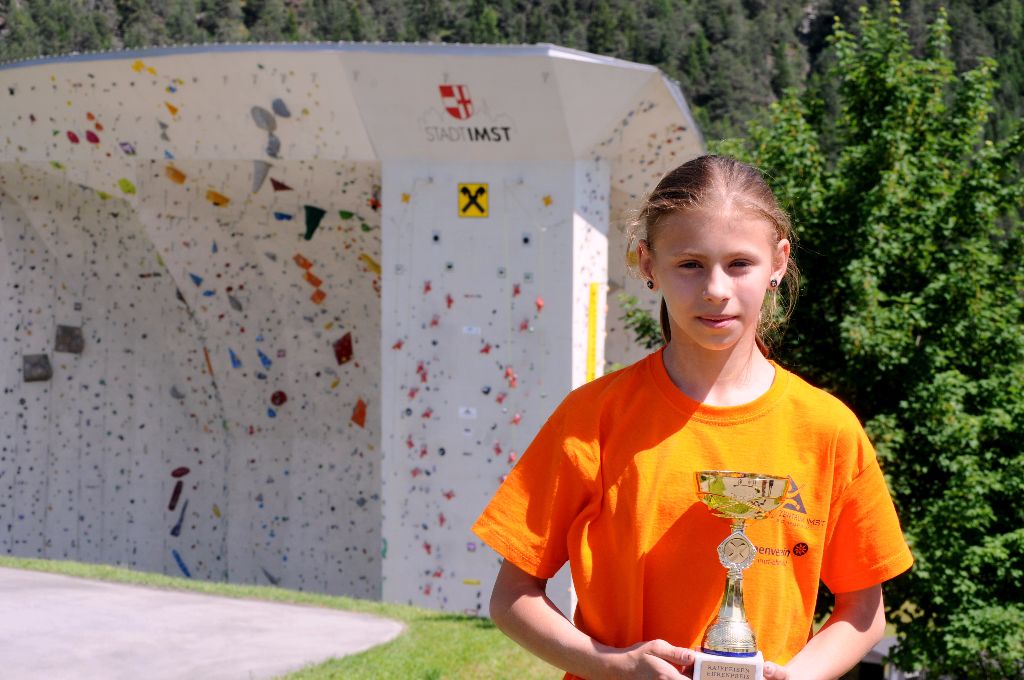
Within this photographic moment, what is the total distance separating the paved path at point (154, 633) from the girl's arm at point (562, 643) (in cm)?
395

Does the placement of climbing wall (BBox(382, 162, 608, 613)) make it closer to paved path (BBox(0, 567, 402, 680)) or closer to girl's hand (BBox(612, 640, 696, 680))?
paved path (BBox(0, 567, 402, 680))

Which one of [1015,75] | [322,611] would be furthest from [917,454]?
[1015,75]

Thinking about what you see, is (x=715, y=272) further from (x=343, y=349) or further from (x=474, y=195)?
(x=343, y=349)

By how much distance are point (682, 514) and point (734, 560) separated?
110mm

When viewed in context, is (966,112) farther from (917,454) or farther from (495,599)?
(495,599)

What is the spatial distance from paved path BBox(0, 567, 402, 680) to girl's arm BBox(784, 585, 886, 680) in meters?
4.13

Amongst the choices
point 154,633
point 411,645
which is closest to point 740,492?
point 411,645

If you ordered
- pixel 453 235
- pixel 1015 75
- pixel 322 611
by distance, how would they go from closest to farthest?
pixel 322 611, pixel 453 235, pixel 1015 75

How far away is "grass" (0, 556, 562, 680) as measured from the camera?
5.79m

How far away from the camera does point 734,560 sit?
6.06 ft

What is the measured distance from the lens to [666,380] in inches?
79.2

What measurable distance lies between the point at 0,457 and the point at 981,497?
327 inches

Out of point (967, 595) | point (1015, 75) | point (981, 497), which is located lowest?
point (967, 595)

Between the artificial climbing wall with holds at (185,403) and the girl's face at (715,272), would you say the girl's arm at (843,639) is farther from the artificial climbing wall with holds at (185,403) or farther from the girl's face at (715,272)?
the artificial climbing wall with holds at (185,403)
